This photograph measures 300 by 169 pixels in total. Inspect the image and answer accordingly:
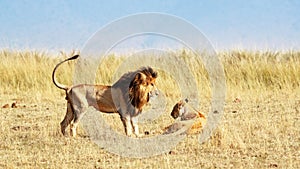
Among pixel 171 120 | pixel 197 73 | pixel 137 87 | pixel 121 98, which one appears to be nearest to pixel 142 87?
pixel 137 87

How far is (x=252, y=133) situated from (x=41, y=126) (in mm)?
2846

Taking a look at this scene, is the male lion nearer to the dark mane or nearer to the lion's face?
the dark mane

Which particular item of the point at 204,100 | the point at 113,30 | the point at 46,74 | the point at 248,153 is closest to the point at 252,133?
the point at 248,153

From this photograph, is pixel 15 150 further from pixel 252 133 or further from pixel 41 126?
pixel 252 133

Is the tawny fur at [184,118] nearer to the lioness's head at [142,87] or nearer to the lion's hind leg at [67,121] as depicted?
the lioness's head at [142,87]

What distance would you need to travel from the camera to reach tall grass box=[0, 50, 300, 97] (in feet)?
48.0

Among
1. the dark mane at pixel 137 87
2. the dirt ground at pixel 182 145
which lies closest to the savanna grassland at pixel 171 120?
the dirt ground at pixel 182 145

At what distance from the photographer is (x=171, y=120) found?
9.96 meters

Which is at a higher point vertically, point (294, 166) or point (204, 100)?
point (204, 100)

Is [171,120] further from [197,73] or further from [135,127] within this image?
[197,73]

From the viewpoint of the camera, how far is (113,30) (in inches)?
376

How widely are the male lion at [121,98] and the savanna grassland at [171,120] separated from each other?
0.34 metres

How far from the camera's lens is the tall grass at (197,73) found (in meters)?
14.6

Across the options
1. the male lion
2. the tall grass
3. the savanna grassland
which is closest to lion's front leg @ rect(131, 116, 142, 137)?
the male lion
